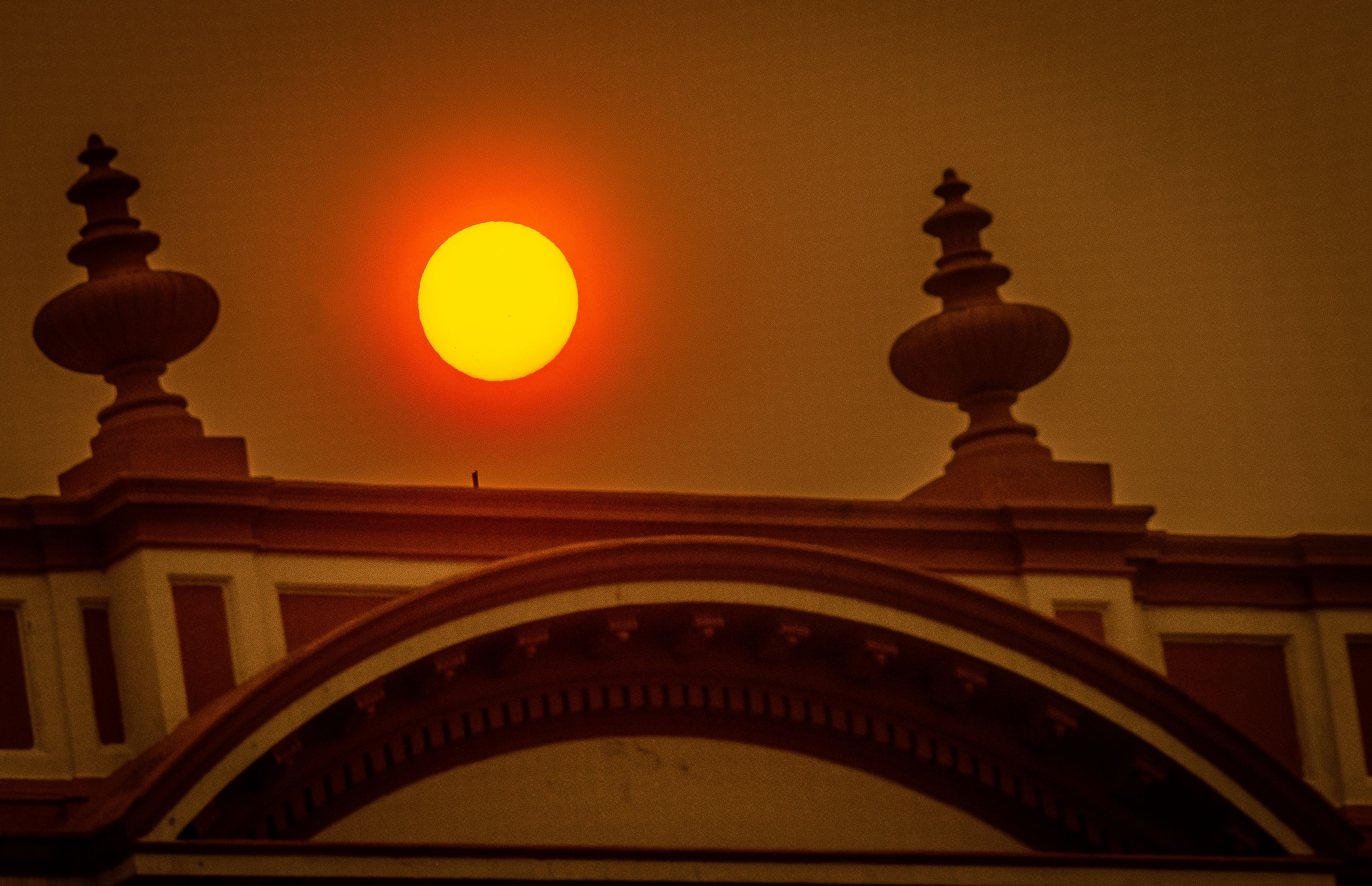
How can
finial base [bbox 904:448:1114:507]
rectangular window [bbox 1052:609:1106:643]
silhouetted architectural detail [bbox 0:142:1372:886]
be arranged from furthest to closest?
finial base [bbox 904:448:1114:507]
rectangular window [bbox 1052:609:1106:643]
silhouetted architectural detail [bbox 0:142:1372:886]

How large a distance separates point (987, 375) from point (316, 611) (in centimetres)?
435

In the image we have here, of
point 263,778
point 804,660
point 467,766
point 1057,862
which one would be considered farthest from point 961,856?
point 263,778

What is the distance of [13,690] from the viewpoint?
38.9 feet

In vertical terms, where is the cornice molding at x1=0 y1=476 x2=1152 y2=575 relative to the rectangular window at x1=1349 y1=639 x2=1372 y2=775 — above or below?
above

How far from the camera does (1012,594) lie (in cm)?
1383

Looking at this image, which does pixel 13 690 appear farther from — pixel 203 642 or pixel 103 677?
pixel 203 642

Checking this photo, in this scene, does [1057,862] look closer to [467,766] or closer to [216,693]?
[467,766]

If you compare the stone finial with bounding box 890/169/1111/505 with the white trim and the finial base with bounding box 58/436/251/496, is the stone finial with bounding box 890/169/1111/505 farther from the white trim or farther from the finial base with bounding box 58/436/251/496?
the finial base with bounding box 58/436/251/496

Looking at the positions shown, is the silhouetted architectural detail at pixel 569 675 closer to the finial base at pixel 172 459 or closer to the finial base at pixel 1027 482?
the finial base at pixel 172 459

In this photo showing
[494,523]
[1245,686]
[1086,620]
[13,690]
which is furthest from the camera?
[1245,686]

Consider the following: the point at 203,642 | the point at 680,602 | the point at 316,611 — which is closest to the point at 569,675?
the point at 680,602

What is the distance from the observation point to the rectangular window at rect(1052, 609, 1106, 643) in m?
13.9

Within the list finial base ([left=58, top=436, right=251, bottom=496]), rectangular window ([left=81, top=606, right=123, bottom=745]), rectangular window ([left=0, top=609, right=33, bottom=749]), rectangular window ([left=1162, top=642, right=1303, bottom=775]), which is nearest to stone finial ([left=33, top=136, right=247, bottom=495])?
finial base ([left=58, top=436, right=251, bottom=496])

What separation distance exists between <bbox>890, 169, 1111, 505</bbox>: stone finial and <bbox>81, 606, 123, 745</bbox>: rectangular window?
4.98 m
